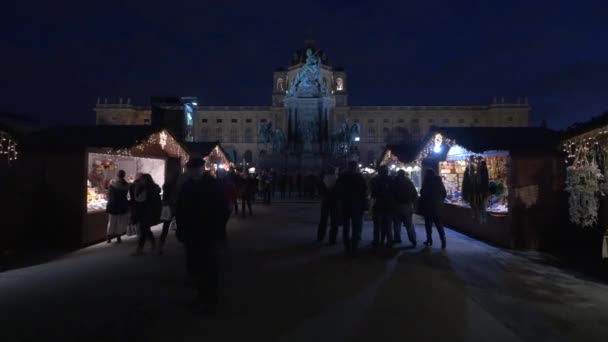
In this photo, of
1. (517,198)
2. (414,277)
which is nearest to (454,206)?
(517,198)

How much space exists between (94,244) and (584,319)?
355 inches

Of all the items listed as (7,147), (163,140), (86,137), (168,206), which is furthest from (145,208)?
(163,140)

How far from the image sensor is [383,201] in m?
8.15

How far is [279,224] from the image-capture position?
11766 mm

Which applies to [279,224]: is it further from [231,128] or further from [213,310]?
[231,128]

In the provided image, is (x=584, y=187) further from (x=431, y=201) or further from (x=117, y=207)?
(x=117, y=207)

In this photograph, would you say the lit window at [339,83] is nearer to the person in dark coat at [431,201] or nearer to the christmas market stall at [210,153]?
the christmas market stall at [210,153]

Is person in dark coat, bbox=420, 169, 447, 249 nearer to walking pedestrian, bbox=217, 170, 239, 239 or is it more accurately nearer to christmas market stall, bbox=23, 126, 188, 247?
walking pedestrian, bbox=217, 170, 239, 239

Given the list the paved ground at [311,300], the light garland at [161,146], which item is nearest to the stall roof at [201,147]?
the light garland at [161,146]

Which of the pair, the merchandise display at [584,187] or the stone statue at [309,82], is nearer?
the merchandise display at [584,187]

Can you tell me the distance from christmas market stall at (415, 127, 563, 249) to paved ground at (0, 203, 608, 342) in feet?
3.83

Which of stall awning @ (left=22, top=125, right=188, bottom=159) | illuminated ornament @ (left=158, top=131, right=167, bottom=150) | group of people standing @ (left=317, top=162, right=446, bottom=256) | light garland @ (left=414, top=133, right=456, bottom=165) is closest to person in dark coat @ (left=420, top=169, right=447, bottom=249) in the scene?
group of people standing @ (left=317, top=162, right=446, bottom=256)

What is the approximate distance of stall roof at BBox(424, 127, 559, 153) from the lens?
887 cm

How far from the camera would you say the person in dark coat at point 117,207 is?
27.8 feet
